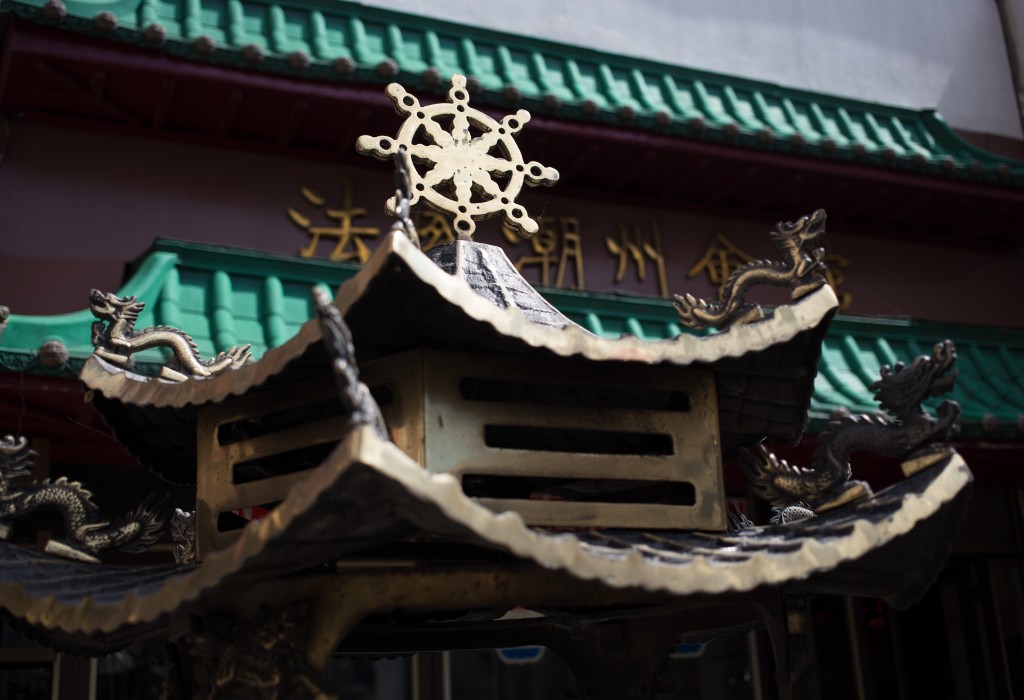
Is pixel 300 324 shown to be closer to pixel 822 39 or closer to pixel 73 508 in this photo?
pixel 73 508

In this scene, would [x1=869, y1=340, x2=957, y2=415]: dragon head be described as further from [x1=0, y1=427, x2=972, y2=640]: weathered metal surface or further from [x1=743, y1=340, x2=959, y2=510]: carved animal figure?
[x1=0, y1=427, x2=972, y2=640]: weathered metal surface

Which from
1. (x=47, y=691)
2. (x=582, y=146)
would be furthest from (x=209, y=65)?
(x=47, y=691)

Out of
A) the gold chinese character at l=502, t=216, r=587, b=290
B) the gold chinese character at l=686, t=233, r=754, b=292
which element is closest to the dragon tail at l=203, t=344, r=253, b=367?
the gold chinese character at l=502, t=216, r=587, b=290

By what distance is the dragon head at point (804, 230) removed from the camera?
9.34 ft

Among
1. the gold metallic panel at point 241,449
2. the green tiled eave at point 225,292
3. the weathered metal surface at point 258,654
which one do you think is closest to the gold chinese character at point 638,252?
the green tiled eave at point 225,292

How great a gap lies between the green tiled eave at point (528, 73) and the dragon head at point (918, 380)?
4.81 meters

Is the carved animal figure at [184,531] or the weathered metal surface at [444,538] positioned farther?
the carved animal figure at [184,531]

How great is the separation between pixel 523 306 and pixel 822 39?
28.3ft

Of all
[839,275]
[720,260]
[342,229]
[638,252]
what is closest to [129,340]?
[342,229]

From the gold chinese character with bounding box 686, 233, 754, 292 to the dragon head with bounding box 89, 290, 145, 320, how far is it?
20.5ft

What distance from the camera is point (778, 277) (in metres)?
2.91

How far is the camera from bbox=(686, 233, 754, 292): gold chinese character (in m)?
8.94

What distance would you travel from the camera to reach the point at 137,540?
314 cm

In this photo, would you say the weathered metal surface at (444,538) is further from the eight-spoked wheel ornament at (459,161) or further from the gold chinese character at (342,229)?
the gold chinese character at (342,229)
